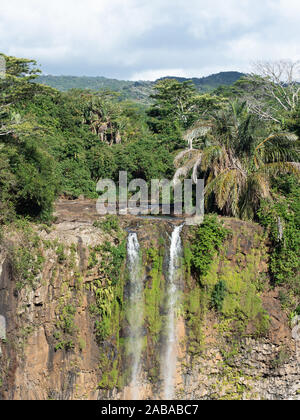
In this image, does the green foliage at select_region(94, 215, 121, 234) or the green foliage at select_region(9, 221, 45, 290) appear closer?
the green foliage at select_region(9, 221, 45, 290)

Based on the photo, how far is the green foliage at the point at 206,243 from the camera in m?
12.0

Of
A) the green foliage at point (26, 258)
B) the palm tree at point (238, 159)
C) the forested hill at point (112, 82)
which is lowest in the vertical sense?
the green foliage at point (26, 258)

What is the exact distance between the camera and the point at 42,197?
11.9 meters

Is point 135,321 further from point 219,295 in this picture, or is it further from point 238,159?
point 238,159

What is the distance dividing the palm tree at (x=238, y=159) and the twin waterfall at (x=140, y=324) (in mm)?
3325

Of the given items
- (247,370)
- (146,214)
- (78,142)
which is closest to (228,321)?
(247,370)

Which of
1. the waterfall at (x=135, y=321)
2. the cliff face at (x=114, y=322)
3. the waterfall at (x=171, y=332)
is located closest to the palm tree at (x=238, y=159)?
the cliff face at (x=114, y=322)

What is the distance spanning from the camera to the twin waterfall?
11.8 meters

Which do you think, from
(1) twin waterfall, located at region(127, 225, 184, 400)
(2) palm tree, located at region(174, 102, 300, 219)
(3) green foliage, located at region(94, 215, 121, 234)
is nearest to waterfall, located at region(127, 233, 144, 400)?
(1) twin waterfall, located at region(127, 225, 184, 400)

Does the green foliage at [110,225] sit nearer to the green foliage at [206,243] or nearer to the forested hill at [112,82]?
the green foliage at [206,243]

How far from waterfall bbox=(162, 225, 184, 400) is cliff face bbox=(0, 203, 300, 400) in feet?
0.74

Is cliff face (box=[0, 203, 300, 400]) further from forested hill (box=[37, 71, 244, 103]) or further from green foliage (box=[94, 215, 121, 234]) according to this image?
forested hill (box=[37, 71, 244, 103])

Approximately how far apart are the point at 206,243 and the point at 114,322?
149 inches
